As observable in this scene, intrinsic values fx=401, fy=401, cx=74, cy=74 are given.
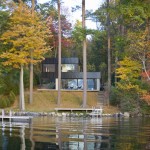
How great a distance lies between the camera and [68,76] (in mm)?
51062

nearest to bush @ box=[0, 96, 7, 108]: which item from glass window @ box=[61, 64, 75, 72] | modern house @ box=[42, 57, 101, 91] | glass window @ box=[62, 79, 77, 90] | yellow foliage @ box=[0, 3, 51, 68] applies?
yellow foliage @ box=[0, 3, 51, 68]

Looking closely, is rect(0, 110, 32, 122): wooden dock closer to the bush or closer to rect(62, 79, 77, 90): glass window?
the bush

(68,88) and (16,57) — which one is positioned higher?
(16,57)

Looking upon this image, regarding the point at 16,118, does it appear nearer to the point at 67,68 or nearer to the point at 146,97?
the point at 146,97

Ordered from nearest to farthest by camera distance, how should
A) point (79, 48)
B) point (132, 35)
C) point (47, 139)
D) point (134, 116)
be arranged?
point (47, 139) → point (132, 35) → point (134, 116) → point (79, 48)

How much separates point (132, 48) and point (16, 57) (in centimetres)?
1145

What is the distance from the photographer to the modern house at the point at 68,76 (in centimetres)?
5084

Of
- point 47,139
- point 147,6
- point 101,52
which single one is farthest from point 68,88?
point 147,6

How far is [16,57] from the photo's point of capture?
3881 cm

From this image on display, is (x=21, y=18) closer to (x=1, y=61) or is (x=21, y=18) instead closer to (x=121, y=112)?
(x=1, y=61)

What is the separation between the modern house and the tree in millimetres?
11233

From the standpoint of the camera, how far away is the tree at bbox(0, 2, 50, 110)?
1523 inches

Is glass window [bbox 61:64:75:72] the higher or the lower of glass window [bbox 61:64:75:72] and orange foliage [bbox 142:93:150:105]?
the higher

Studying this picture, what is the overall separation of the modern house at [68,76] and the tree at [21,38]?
1123 centimetres
